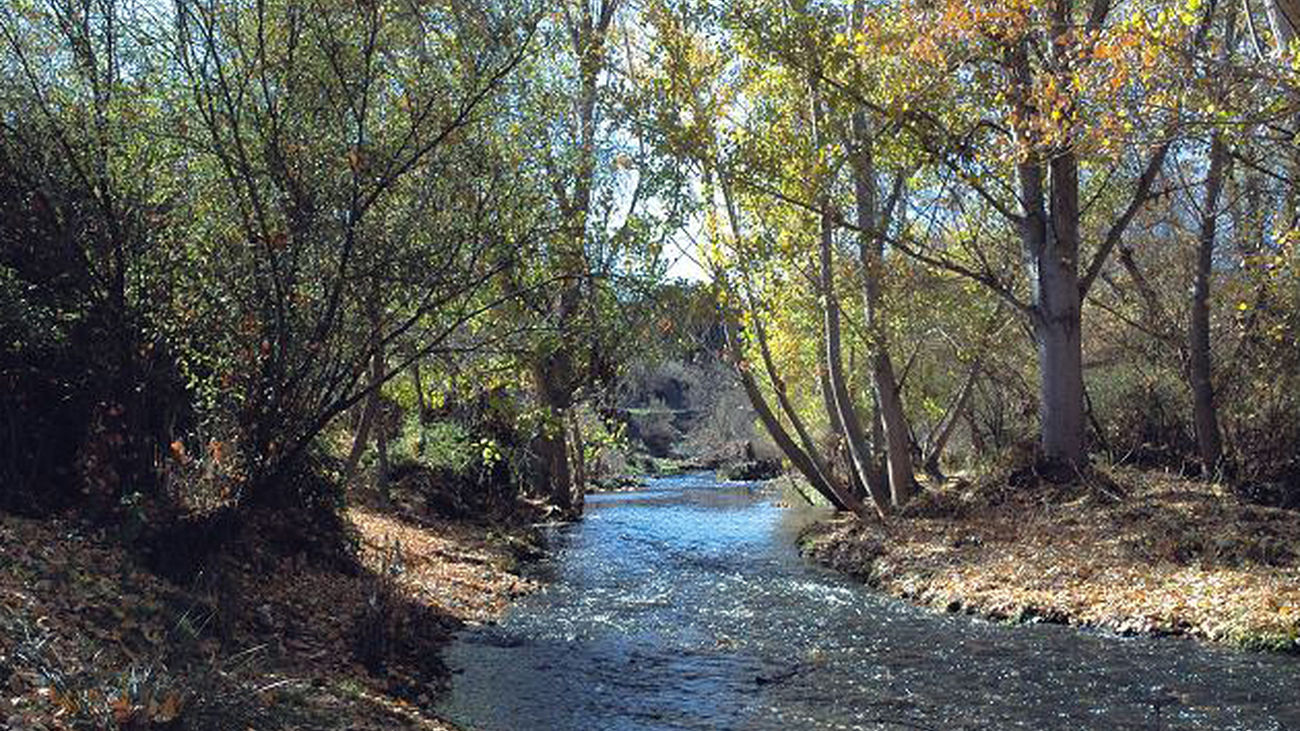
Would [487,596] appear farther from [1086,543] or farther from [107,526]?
[1086,543]

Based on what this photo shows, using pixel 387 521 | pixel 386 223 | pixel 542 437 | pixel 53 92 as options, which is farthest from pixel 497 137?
pixel 542 437

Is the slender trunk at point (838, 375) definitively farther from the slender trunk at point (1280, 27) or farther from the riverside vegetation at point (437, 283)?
the slender trunk at point (1280, 27)

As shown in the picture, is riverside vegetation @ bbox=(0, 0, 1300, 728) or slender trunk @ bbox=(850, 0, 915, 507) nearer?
riverside vegetation @ bbox=(0, 0, 1300, 728)

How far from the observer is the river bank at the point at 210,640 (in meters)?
6.08

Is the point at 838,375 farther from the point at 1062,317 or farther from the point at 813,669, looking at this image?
the point at 813,669

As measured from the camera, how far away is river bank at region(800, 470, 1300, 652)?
1214cm

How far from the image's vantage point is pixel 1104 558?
48.4 feet

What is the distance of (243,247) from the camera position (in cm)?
1038

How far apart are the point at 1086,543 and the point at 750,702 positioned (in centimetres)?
813

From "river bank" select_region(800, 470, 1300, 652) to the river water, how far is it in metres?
0.56

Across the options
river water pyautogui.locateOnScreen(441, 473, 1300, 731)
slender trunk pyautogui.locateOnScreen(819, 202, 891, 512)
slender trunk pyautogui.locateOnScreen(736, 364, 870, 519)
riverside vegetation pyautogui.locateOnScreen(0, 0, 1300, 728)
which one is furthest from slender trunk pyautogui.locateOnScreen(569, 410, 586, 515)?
river water pyautogui.locateOnScreen(441, 473, 1300, 731)

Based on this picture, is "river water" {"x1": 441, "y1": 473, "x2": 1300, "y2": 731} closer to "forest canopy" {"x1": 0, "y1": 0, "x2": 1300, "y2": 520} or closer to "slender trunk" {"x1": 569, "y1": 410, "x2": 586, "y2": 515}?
"forest canopy" {"x1": 0, "y1": 0, "x2": 1300, "y2": 520}

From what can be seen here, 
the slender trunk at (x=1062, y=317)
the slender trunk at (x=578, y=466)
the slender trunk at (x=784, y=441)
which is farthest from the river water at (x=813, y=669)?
the slender trunk at (x=578, y=466)

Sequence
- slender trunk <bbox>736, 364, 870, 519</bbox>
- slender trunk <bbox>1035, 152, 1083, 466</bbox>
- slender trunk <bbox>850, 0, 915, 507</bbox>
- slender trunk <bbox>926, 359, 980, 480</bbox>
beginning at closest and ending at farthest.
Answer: slender trunk <bbox>1035, 152, 1083, 466</bbox> → slender trunk <bbox>850, 0, 915, 507</bbox> → slender trunk <bbox>736, 364, 870, 519</bbox> → slender trunk <bbox>926, 359, 980, 480</bbox>
